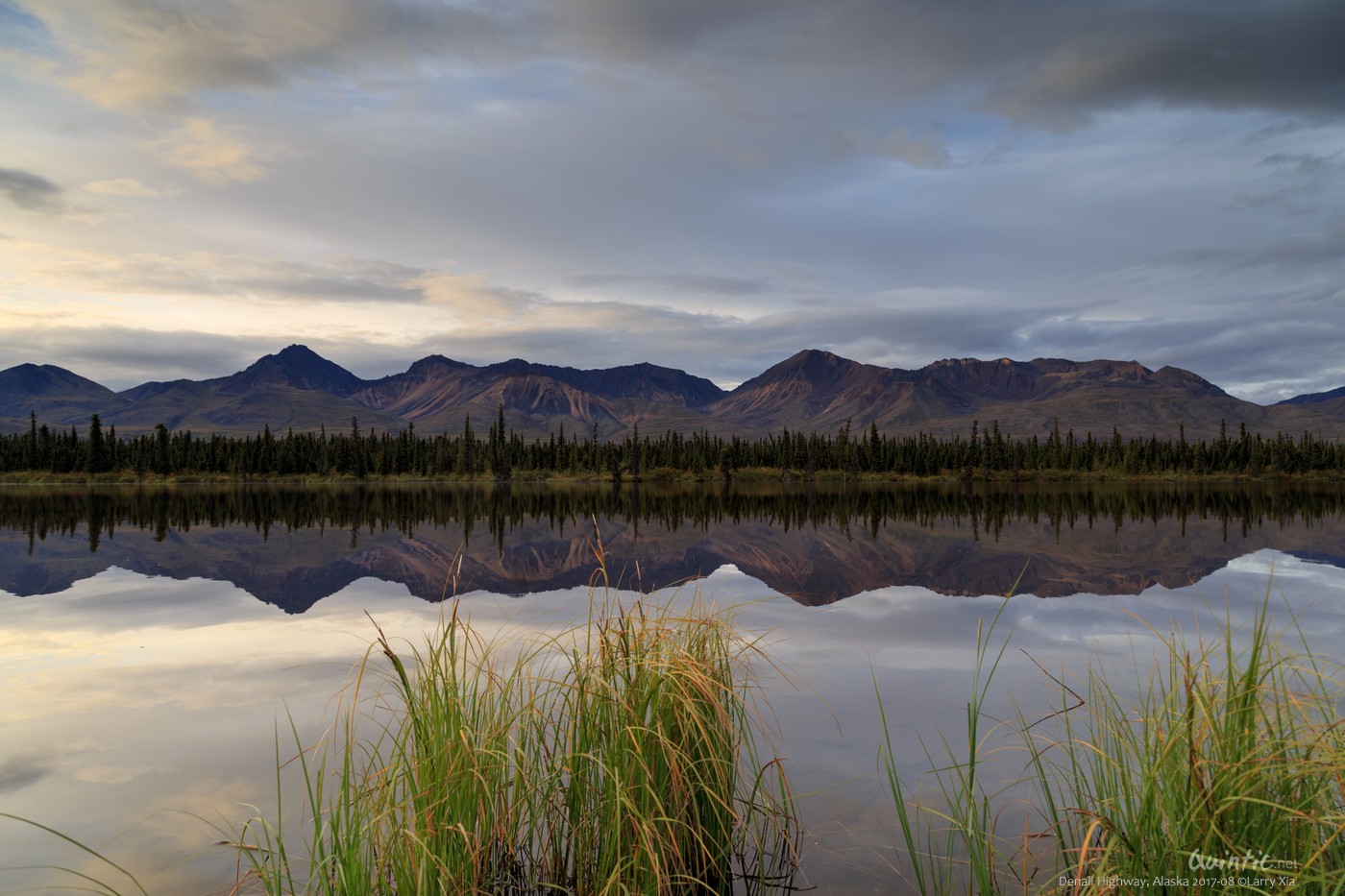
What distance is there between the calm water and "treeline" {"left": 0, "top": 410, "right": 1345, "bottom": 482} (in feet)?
436

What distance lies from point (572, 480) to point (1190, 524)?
138m

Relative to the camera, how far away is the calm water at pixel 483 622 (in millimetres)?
7500

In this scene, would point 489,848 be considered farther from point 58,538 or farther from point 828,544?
point 58,538

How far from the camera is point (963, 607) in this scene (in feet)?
59.1

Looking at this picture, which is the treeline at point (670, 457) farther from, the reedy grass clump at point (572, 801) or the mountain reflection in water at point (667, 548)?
the reedy grass clump at point (572, 801)

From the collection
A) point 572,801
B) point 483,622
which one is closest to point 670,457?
point 483,622

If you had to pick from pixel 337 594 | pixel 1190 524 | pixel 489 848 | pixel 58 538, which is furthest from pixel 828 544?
pixel 58 538

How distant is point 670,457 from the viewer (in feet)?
601

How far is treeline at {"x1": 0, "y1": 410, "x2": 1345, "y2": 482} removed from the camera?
159875 millimetres

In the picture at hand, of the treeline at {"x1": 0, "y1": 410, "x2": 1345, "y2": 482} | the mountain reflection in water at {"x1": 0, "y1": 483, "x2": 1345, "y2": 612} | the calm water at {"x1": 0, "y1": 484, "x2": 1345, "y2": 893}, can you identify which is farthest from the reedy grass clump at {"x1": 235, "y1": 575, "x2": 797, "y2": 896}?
the treeline at {"x1": 0, "y1": 410, "x2": 1345, "y2": 482}

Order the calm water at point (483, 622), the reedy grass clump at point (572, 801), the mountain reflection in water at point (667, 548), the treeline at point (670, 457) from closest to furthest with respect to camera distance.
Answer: the reedy grass clump at point (572, 801) → the calm water at point (483, 622) → the mountain reflection in water at point (667, 548) → the treeline at point (670, 457)

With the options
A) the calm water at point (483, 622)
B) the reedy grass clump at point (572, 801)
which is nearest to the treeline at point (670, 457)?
the calm water at point (483, 622)

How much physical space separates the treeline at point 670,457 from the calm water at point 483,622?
13302 centimetres

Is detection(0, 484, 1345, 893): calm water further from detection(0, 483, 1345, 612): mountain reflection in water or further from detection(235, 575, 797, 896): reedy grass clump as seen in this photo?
detection(235, 575, 797, 896): reedy grass clump
